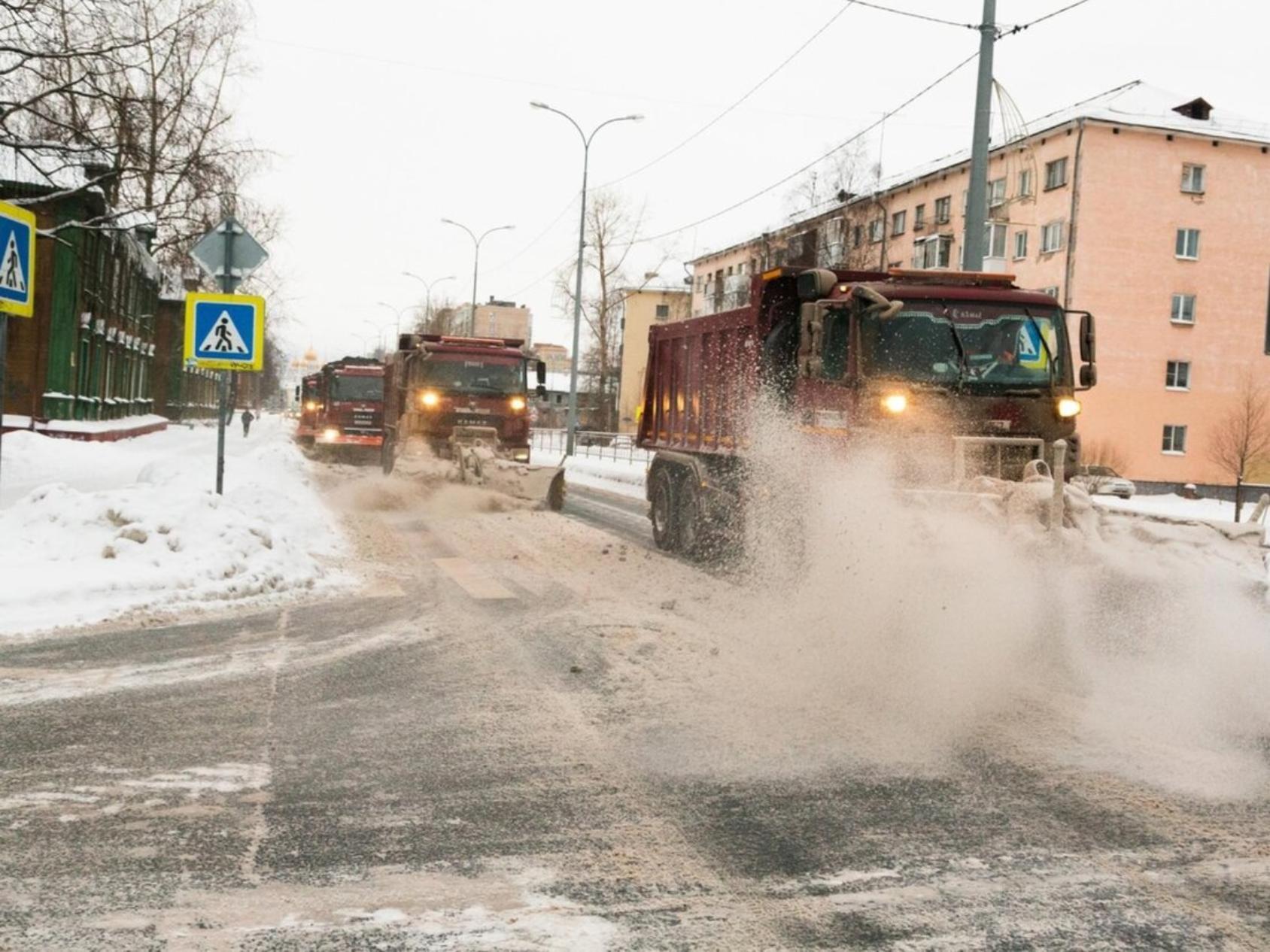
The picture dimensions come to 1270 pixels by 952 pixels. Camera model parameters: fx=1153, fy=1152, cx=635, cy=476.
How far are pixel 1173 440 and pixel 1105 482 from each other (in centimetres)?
2183

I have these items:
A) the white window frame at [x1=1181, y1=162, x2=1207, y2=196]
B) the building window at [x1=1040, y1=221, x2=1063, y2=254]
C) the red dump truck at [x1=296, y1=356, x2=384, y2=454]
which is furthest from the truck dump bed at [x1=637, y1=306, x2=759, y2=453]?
the white window frame at [x1=1181, y1=162, x2=1207, y2=196]

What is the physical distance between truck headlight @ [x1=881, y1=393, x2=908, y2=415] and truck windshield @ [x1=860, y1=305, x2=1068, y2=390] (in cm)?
21

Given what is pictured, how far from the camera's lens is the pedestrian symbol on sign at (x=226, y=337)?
11.4m

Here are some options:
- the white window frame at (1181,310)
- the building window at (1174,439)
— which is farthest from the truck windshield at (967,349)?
the white window frame at (1181,310)

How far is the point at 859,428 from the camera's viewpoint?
8.60 m

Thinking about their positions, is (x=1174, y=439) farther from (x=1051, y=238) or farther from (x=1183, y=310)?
(x=1051, y=238)

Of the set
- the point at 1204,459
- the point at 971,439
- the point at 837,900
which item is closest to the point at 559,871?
the point at 837,900

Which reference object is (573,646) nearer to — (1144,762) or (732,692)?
(732,692)

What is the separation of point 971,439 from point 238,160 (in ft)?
69.1

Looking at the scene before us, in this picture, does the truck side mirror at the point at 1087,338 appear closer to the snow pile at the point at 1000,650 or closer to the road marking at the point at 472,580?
the snow pile at the point at 1000,650

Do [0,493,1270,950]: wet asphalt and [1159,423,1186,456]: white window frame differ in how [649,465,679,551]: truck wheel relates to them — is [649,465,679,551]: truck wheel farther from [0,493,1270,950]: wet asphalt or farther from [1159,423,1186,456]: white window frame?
[1159,423,1186,456]: white window frame

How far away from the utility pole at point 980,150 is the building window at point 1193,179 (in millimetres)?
30455

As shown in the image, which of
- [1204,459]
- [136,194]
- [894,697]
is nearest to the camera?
[894,697]

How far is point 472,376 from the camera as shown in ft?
64.7
